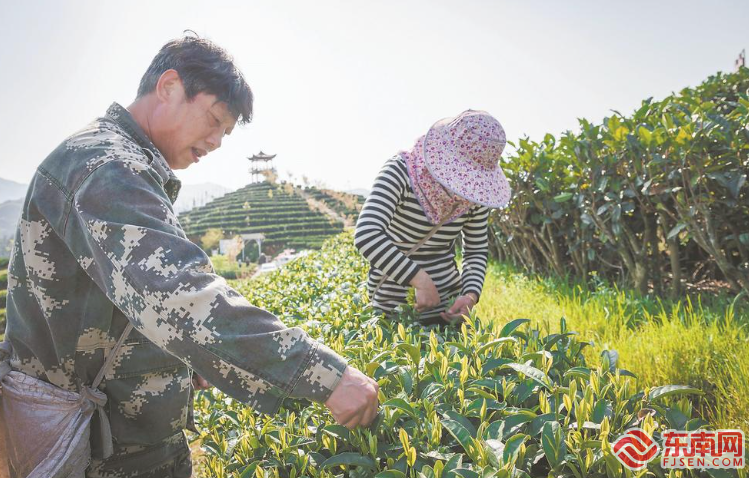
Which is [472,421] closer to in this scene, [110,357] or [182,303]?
[182,303]

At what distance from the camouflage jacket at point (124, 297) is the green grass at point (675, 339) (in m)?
1.16

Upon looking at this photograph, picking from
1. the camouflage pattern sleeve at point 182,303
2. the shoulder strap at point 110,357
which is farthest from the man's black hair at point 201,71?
the shoulder strap at point 110,357

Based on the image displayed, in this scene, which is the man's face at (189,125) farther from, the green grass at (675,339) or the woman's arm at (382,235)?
the green grass at (675,339)

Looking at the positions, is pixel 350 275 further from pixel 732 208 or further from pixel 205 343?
pixel 205 343

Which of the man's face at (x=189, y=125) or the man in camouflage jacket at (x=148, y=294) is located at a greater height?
the man's face at (x=189, y=125)

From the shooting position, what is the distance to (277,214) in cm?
4884

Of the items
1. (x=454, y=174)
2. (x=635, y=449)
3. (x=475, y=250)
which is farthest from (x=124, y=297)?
(x=475, y=250)

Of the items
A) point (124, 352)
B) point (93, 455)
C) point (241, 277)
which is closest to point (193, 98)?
point (124, 352)

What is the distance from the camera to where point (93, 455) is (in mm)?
1222

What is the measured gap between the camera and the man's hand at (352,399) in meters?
1.00

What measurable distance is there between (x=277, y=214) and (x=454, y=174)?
48112 millimetres

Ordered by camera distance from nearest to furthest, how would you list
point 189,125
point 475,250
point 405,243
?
point 189,125 → point 405,243 → point 475,250

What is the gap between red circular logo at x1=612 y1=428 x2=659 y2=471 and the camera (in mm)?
972

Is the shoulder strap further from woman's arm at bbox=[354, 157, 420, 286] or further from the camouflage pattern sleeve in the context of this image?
woman's arm at bbox=[354, 157, 420, 286]
